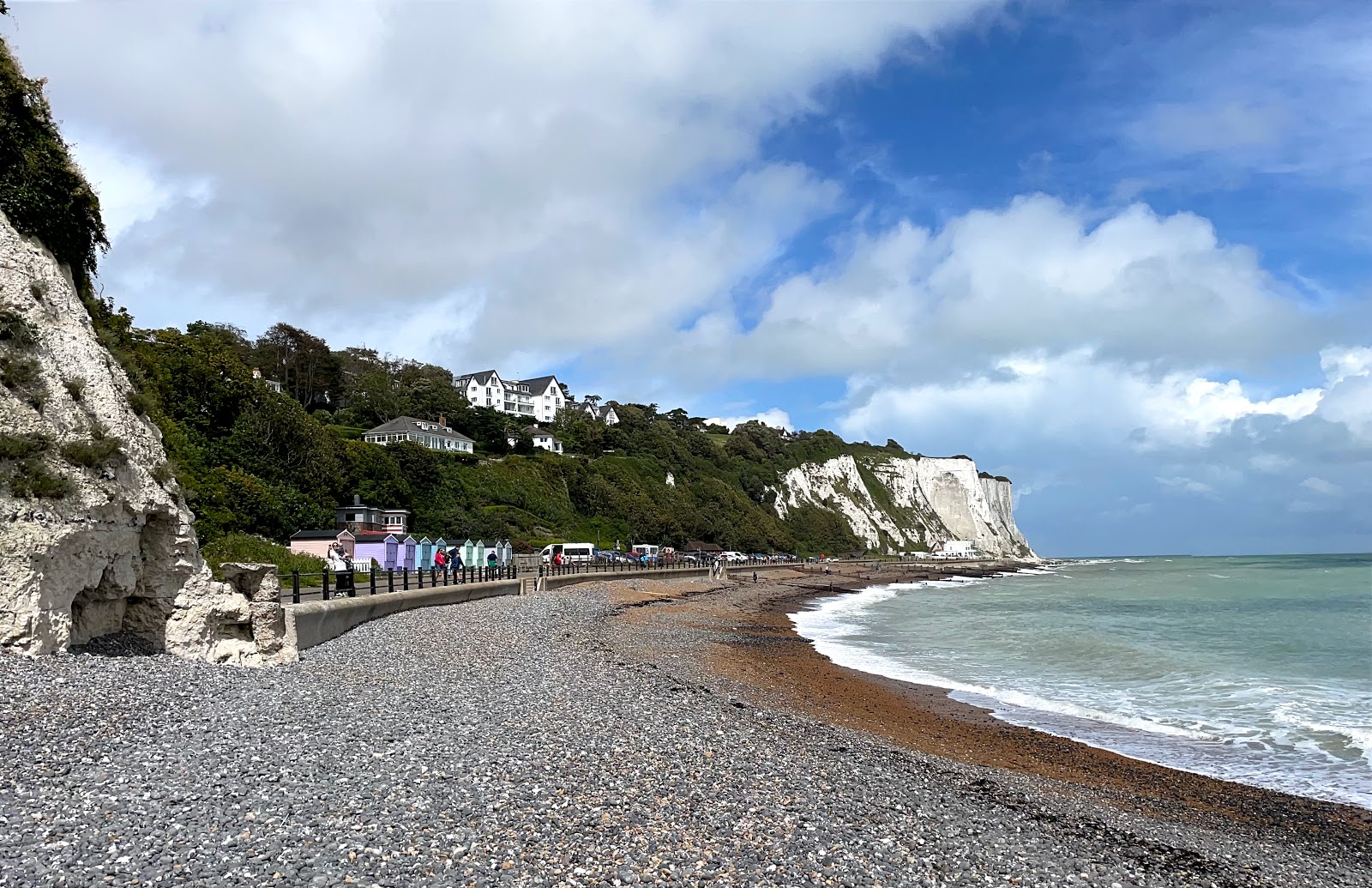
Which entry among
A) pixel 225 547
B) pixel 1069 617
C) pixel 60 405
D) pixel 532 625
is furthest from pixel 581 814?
pixel 1069 617

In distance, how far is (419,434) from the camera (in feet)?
258

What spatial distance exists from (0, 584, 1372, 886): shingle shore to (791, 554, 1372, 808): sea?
180 inches

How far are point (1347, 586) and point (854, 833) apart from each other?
262 feet

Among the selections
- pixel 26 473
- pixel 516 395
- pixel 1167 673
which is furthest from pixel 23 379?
pixel 516 395

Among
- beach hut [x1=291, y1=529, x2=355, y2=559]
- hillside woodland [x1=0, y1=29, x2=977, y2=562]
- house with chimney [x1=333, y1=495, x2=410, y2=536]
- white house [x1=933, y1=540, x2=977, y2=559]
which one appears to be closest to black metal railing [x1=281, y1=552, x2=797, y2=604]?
beach hut [x1=291, y1=529, x2=355, y2=559]

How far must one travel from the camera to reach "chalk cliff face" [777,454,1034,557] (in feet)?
452

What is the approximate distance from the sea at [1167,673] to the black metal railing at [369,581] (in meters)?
13.0

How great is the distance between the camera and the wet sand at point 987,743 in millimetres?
10258

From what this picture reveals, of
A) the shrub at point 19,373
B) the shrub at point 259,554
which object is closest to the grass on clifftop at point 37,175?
the shrub at point 19,373

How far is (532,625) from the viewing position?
901 inches

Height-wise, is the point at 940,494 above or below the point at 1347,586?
above

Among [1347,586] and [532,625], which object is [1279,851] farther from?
[1347,586]

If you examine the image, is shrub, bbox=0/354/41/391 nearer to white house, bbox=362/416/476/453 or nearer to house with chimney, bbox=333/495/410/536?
house with chimney, bbox=333/495/410/536

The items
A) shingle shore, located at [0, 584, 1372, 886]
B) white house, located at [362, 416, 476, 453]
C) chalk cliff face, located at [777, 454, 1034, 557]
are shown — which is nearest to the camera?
shingle shore, located at [0, 584, 1372, 886]
